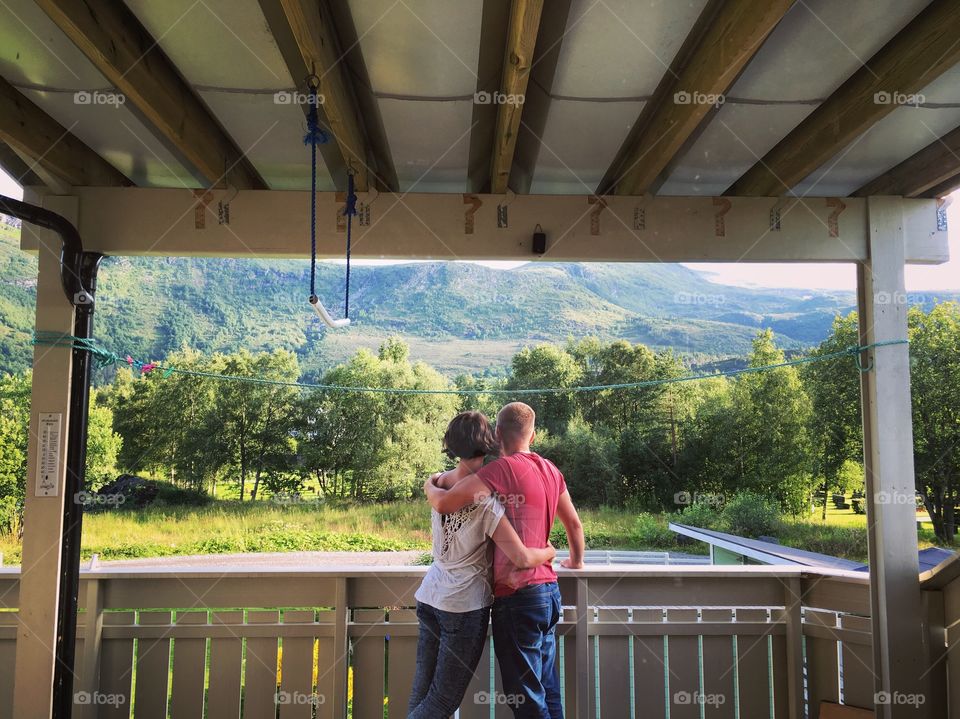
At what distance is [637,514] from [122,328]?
12.4 m

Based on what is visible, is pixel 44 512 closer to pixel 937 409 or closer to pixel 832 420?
pixel 832 420

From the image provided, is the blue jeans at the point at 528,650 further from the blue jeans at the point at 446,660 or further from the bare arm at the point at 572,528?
the bare arm at the point at 572,528

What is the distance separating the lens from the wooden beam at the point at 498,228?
8.18 ft

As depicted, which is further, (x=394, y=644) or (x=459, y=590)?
(x=394, y=644)

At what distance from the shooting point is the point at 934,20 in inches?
61.9

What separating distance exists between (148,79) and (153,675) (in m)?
2.11

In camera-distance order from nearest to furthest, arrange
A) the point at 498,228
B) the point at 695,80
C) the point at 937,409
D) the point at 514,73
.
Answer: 1. the point at 514,73
2. the point at 695,80
3. the point at 498,228
4. the point at 937,409

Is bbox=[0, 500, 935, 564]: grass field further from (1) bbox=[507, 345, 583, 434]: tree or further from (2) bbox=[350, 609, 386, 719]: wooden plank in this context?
(2) bbox=[350, 609, 386, 719]: wooden plank

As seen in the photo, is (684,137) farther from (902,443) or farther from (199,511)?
(199,511)

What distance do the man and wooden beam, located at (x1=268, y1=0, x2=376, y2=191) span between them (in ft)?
3.52

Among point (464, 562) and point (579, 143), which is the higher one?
point (579, 143)

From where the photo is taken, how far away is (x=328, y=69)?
1686 millimetres

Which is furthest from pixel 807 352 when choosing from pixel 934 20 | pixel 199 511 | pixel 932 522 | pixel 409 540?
pixel 934 20

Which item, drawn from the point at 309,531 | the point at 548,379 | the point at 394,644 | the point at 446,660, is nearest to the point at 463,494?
the point at 446,660
